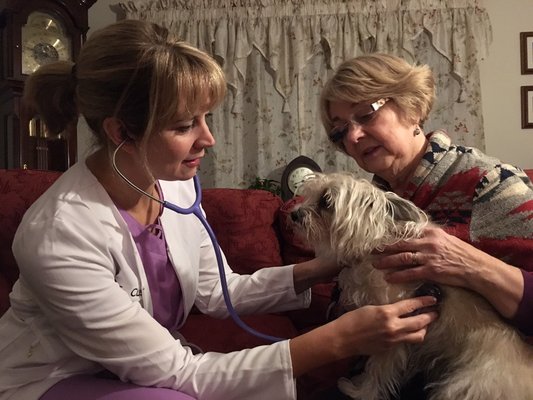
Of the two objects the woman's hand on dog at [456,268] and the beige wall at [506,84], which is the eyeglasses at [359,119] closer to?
the woman's hand on dog at [456,268]

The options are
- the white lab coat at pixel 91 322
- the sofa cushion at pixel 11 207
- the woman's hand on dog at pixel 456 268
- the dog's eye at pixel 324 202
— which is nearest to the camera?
the white lab coat at pixel 91 322

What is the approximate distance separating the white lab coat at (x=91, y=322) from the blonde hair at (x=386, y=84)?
0.72 metres

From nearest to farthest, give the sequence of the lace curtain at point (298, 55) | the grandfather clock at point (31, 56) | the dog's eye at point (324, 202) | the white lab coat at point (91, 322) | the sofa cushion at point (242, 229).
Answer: the white lab coat at point (91, 322)
the dog's eye at point (324, 202)
the sofa cushion at point (242, 229)
the grandfather clock at point (31, 56)
the lace curtain at point (298, 55)

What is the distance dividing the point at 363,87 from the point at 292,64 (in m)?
2.77

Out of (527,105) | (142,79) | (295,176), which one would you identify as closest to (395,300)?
(142,79)

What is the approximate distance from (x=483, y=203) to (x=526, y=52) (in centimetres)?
339

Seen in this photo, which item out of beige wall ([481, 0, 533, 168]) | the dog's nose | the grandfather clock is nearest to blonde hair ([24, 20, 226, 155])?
the dog's nose

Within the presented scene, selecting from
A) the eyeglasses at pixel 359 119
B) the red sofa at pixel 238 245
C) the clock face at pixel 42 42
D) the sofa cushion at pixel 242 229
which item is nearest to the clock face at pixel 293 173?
the red sofa at pixel 238 245

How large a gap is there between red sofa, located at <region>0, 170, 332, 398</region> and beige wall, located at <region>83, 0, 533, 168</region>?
2.17 m

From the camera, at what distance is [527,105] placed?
12.9 ft

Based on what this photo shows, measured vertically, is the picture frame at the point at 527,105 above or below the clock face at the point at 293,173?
above

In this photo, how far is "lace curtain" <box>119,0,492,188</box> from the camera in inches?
153

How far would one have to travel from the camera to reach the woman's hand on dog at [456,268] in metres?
1.10

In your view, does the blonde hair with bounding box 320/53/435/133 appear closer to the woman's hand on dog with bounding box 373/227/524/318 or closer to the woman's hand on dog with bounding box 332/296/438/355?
the woman's hand on dog with bounding box 373/227/524/318
